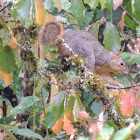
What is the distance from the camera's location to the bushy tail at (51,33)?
2.06 m

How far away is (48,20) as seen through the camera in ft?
6.72

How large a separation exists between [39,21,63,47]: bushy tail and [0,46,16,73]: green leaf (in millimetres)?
260

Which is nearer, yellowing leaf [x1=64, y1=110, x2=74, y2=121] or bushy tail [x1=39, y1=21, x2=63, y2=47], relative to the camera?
yellowing leaf [x1=64, y1=110, x2=74, y2=121]

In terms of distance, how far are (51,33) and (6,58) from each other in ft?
1.23

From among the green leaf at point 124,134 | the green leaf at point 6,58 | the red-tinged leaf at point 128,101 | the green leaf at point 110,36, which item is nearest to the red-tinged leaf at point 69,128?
the red-tinged leaf at point 128,101

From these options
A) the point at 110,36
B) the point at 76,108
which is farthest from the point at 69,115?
the point at 110,36

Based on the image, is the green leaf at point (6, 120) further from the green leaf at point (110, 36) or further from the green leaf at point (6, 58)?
the green leaf at point (110, 36)

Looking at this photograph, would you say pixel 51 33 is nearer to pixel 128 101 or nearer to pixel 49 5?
pixel 49 5

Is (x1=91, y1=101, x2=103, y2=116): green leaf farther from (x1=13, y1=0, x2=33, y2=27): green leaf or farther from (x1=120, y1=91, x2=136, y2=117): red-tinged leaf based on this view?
(x1=13, y1=0, x2=33, y2=27): green leaf

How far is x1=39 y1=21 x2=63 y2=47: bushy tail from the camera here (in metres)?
2.06

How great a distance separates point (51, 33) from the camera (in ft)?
6.93

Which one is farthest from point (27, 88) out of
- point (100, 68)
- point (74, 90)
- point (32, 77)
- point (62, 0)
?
point (100, 68)

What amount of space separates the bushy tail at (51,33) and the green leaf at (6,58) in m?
0.26

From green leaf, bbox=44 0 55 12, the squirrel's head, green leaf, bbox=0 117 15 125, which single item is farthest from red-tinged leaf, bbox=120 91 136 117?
the squirrel's head
